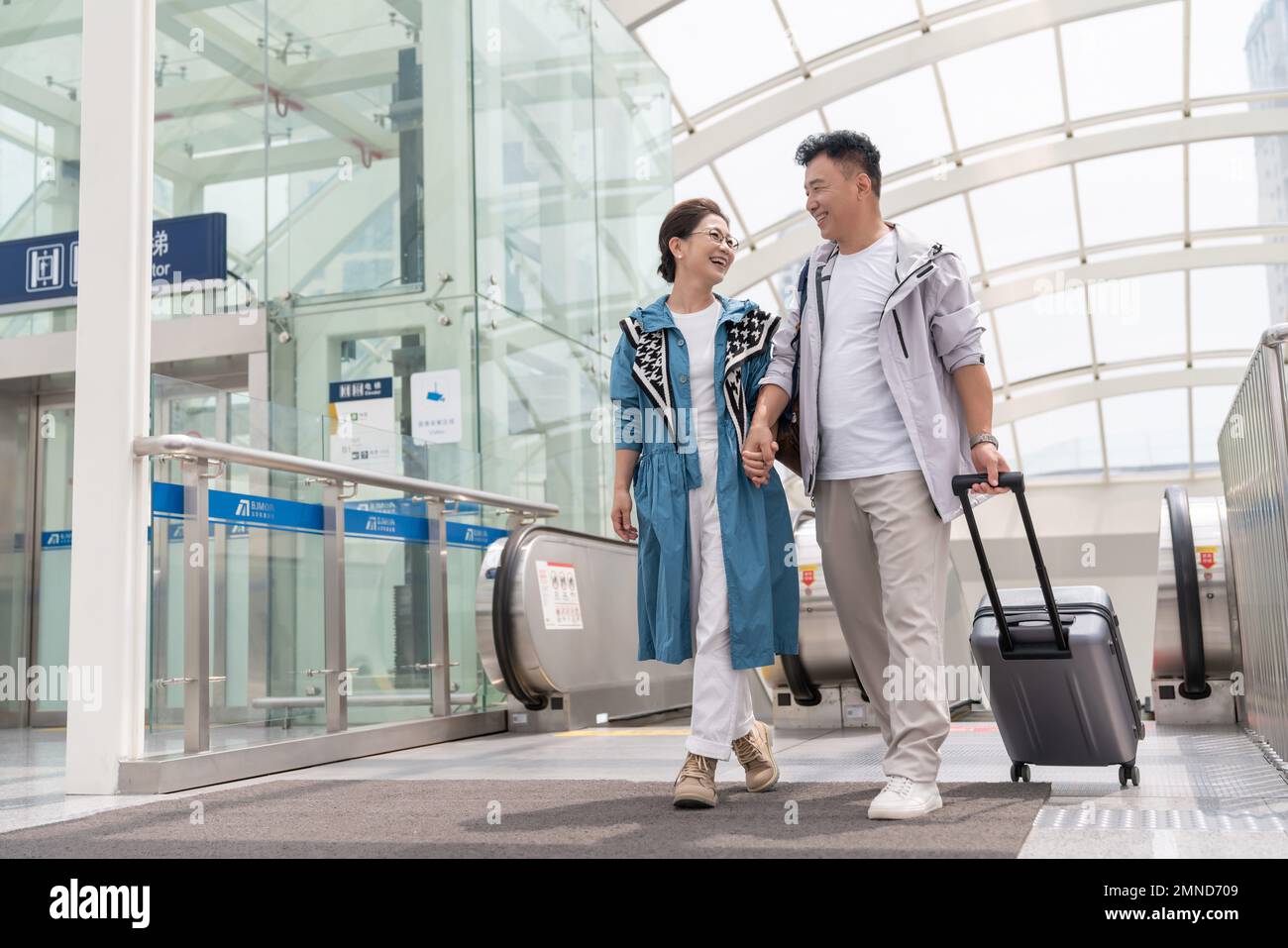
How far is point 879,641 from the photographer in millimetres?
3592

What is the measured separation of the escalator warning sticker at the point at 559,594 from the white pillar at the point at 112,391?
2592 millimetres

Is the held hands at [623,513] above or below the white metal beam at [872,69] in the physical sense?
below

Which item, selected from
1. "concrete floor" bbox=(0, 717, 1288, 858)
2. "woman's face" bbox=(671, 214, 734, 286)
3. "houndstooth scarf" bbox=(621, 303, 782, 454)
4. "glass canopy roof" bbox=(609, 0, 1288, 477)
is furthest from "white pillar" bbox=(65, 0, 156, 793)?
"glass canopy roof" bbox=(609, 0, 1288, 477)

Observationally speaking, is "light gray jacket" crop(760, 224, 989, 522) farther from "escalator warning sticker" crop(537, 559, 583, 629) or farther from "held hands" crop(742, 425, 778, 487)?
"escalator warning sticker" crop(537, 559, 583, 629)

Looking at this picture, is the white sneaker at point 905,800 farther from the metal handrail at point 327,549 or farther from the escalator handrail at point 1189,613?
the escalator handrail at point 1189,613

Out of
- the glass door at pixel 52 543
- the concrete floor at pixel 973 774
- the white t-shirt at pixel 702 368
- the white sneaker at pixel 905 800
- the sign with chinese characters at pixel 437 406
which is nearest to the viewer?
the concrete floor at pixel 973 774

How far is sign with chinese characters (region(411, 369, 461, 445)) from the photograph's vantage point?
8188 millimetres

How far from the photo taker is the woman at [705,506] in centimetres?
364

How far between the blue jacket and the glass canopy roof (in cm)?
1143

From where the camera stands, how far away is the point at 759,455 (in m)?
3.56

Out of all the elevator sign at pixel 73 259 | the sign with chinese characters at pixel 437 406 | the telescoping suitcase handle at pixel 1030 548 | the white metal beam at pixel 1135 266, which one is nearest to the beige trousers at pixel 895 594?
the telescoping suitcase handle at pixel 1030 548

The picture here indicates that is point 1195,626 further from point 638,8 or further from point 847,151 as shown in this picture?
point 638,8

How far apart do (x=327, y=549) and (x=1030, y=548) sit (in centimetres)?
360

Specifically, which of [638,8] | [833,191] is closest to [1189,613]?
[833,191]
